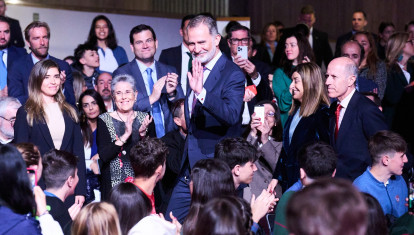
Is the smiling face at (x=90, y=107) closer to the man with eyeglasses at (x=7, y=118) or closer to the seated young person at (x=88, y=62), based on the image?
the seated young person at (x=88, y=62)

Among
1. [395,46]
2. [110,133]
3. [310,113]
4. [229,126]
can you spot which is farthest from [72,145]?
[395,46]

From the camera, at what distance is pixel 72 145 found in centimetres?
501

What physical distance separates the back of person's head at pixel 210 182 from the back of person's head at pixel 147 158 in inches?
32.7

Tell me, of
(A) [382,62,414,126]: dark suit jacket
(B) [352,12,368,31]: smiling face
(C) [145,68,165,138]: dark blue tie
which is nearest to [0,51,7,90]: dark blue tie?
(C) [145,68,165,138]: dark blue tie

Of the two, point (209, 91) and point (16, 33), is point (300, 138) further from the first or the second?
point (16, 33)

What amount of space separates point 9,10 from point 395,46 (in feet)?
14.1

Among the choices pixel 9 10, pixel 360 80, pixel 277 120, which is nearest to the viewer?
pixel 277 120

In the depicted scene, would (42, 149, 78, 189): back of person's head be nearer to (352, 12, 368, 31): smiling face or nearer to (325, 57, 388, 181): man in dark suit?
(325, 57, 388, 181): man in dark suit

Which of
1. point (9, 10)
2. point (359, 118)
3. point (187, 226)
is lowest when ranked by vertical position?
point (187, 226)

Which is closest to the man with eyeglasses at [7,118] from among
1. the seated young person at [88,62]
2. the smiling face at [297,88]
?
the seated young person at [88,62]

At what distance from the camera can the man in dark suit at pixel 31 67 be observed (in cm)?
582

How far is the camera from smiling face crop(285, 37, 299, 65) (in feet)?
21.0

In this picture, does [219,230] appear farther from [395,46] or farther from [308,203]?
[395,46]

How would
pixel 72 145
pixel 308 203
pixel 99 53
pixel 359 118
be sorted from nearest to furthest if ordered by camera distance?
1. pixel 308 203
2. pixel 359 118
3. pixel 72 145
4. pixel 99 53
